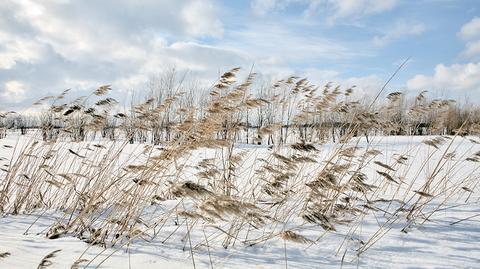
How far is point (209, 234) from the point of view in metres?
2.94

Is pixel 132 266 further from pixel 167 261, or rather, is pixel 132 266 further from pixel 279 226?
pixel 279 226

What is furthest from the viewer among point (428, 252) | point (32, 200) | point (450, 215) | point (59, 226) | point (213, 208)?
point (32, 200)

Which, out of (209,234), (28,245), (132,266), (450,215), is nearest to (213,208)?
(132,266)

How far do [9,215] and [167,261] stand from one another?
2.35 metres

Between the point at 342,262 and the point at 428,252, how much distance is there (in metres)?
0.77

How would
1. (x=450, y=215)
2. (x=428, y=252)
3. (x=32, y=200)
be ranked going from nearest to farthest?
(x=428, y=252) < (x=450, y=215) < (x=32, y=200)

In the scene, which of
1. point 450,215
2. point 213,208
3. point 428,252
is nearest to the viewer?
point 213,208

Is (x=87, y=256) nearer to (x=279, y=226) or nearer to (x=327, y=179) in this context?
(x=279, y=226)

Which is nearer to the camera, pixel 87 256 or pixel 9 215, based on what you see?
pixel 87 256

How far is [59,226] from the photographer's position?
2932mm

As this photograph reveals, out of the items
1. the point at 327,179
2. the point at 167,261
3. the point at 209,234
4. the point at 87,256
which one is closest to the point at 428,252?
the point at 327,179

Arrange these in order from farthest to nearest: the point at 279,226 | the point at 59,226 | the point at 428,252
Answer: the point at 279,226
the point at 59,226
the point at 428,252

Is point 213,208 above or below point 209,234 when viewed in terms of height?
above

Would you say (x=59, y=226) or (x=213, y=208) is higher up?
(x=213, y=208)
